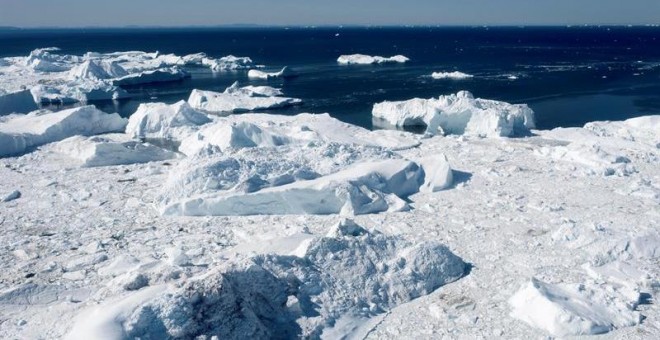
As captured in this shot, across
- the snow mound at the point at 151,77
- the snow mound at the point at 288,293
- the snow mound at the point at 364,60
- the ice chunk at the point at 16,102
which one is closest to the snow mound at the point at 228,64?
the snow mound at the point at 151,77

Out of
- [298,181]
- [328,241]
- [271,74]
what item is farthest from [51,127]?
[271,74]

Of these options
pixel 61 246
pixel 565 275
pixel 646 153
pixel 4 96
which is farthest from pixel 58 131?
pixel 646 153

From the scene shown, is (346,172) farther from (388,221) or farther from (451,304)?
(451,304)

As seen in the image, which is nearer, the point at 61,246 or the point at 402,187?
the point at 61,246

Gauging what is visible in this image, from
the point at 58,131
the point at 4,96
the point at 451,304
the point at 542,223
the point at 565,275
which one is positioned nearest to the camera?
the point at 451,304

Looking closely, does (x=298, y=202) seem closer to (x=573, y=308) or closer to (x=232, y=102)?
(x=573, y=308)
